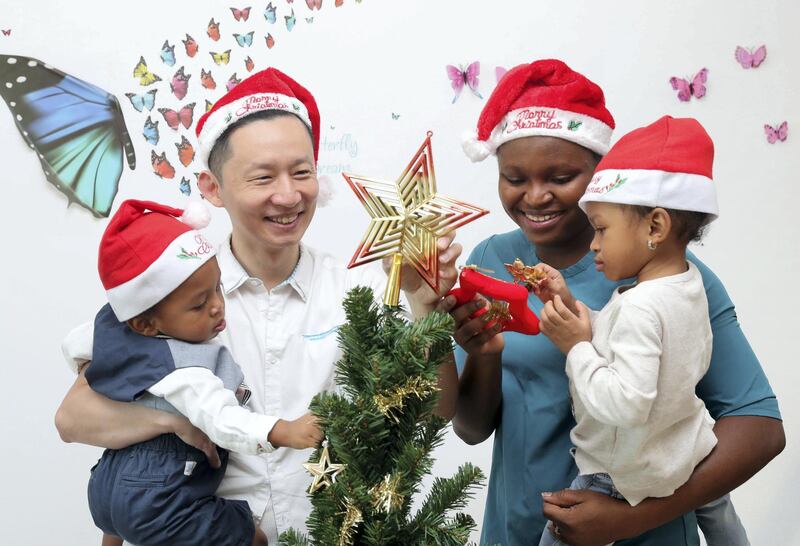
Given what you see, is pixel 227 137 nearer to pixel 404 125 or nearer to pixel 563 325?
pixel 563 325

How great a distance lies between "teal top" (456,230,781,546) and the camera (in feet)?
4.77

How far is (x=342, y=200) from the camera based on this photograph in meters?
2.99

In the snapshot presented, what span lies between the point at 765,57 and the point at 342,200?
1.52 meters

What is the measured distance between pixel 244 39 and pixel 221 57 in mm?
104

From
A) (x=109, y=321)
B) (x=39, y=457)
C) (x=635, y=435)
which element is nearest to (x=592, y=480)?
(x=635, y=435)

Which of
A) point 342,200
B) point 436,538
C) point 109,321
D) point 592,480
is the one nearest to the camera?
point 436,538

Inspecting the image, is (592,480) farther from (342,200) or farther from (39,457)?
(39,457)

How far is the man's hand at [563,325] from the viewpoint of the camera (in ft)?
4.41

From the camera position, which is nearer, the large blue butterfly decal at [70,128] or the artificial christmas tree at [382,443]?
the artificial christmas tree at [382,443]

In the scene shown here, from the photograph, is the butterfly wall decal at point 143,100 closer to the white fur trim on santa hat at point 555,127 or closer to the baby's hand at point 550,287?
the white fur trim on santa hat at point 555,127

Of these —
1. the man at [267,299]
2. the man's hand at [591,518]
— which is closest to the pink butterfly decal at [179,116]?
the man at [267,299]

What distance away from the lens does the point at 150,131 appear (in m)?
3.00

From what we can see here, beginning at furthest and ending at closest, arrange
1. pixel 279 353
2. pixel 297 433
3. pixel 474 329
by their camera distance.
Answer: pixel 279 353, pixel 474 329, pixel 297 433

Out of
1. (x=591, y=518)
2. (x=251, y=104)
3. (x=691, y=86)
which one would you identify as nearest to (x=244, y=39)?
(x=251, y=104)
